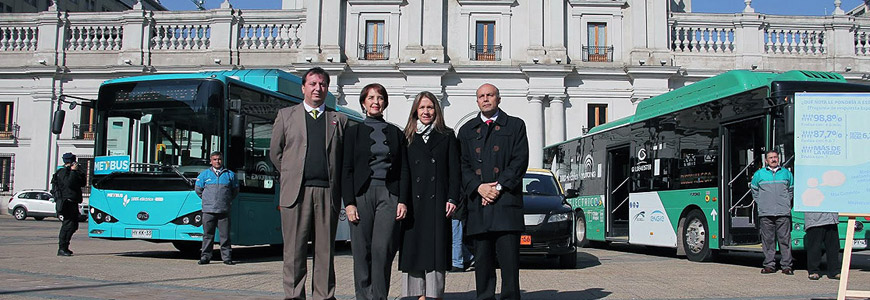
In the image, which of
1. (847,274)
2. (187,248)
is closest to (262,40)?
(187,248)

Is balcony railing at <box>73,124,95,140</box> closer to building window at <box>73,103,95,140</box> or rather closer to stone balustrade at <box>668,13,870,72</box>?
building window at <box>73,103,95,140</box>

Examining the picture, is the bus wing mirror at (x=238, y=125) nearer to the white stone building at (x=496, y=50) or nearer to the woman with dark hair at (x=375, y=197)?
the woman with dark hair at (x=375, y=197)

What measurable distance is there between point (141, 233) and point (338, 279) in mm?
4179

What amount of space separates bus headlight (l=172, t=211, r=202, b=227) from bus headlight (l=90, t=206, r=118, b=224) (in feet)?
3.58

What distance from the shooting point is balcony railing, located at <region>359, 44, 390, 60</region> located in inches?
1526

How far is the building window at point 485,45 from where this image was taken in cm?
3881

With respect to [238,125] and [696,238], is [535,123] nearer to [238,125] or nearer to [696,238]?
[696,238]

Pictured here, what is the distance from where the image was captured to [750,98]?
40.6 ft

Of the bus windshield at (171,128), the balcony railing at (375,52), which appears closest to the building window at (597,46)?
the balcony railing at (375,52)

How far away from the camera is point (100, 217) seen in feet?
41.9

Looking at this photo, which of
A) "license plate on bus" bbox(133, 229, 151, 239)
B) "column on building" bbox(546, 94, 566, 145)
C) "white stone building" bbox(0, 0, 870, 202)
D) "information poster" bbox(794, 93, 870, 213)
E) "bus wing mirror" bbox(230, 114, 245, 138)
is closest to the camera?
"information poster" bbox(794, 93, 870, 213)

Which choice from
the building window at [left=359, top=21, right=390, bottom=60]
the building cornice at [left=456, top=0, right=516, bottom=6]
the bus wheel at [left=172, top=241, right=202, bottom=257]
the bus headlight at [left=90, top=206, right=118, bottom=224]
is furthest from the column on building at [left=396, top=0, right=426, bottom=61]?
the bus headlight at [left=90, top=206, right=118, bottom=224]

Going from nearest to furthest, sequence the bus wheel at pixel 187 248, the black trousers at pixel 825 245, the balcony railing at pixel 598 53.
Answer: the black trousers at pixel 825 245
the bus wheel at pixel 187 248
the balcony railing at pixel 598 53

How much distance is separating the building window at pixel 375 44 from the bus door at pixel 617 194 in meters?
22.4
